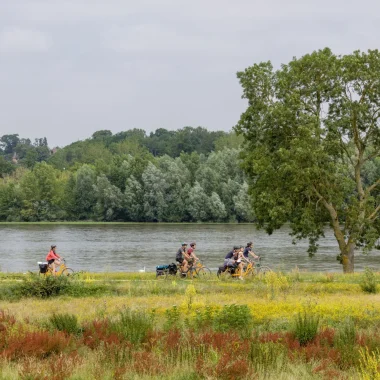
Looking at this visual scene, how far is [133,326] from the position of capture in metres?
13.0

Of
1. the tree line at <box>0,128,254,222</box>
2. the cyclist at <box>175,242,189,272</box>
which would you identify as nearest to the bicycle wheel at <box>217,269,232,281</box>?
the cyclist at <box>175,242,189,272</box>

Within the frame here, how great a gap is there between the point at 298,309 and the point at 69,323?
576 centimetres

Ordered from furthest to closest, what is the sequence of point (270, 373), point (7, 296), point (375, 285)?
1. point (375, 285)
2. point (7, 296)
3. point (270, 373)

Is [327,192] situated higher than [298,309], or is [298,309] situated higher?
[327,192]

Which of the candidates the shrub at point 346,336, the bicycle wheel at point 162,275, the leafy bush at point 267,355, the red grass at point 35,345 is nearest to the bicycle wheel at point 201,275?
the bicycle wheel at point 162,275

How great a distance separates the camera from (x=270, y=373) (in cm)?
1013

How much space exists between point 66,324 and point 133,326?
5.37ft

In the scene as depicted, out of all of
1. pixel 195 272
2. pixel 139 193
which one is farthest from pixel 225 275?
pixel 139 193

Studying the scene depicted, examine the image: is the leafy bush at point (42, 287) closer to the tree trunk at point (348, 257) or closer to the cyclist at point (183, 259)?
the cyclist at point (183, 259)

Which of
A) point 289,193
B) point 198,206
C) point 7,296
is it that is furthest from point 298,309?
A: point 198,206

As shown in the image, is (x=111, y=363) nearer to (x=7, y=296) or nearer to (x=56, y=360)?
(x=56, y=360)

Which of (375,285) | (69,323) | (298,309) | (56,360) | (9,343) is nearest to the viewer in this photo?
(56,360)

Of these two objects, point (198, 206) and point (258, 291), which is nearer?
point (258, 291)

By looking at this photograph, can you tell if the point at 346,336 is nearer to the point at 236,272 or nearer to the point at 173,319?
the point at 173,319
